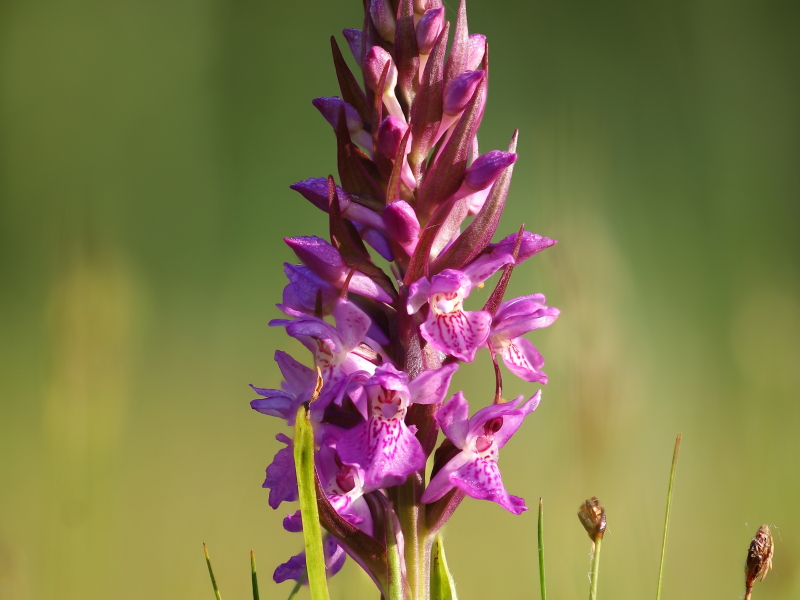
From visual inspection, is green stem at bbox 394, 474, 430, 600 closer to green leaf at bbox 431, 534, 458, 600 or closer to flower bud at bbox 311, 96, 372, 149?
green leaf at bbox 431, 534, 458, 600

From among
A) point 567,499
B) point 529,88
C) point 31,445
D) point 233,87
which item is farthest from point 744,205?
point 31,445

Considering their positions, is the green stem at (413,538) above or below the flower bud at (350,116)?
below

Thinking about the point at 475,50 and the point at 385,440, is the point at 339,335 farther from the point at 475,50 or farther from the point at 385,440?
the point at 475,50

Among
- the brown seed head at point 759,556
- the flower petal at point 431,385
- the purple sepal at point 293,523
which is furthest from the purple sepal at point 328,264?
A: the brown seed head at point 759,556

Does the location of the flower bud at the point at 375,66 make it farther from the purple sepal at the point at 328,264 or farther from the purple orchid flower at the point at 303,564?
the purple orchid flower at the point at 303,564

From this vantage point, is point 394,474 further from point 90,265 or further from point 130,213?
point 130,213

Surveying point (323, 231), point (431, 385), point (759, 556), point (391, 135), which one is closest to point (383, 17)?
point (391, 135)
